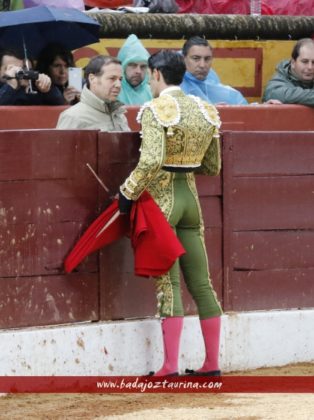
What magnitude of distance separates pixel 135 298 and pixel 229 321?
1.80 ft

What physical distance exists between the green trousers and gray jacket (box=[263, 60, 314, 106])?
1.75 meters

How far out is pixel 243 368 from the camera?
762 centimetres

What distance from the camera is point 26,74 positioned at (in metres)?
7.36

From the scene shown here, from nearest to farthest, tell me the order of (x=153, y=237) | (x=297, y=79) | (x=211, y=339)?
1. (x=153, y=237)
2. (x=211, y=339)
3. (x=297, y=79)

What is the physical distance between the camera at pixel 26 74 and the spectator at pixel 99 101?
26cm

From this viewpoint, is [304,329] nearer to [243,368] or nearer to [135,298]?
[243,368]

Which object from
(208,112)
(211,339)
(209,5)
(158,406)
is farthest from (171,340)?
(209,5)

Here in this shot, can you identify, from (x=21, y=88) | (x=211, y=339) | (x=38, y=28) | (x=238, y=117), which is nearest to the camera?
(x=211, y=339)

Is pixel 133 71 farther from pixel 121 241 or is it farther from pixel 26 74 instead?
pixel 121 241

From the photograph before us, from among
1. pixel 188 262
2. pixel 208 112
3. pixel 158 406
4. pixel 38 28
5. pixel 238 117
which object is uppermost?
pixel 38 28

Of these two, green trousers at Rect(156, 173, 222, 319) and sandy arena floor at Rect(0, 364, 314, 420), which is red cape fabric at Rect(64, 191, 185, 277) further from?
sandy arena floor at Rect(0, 364, 314, 420)

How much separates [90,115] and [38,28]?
1.14 m

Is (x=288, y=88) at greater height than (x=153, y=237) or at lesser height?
greater

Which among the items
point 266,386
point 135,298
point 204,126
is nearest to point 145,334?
point 135,298
